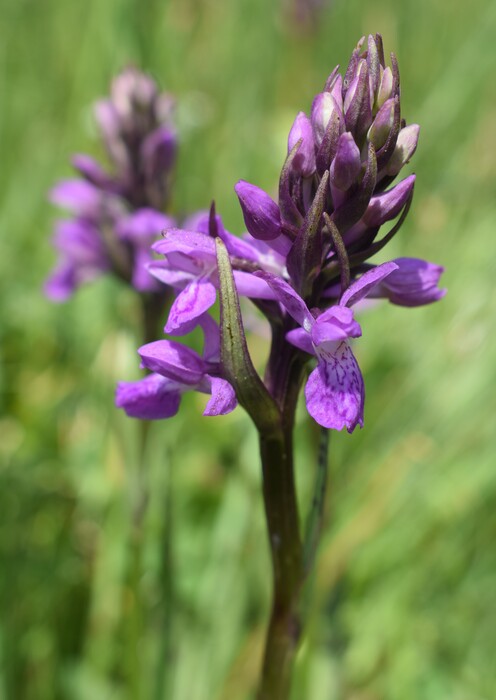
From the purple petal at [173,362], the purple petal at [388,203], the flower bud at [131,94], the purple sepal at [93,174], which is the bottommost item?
the purple petal at [173,362]

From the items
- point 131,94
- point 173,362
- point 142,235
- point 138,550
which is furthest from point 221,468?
point 173,362

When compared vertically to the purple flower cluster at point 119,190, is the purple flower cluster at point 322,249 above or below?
below

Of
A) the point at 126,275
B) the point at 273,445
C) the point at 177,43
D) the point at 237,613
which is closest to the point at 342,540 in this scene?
the point at 237,613

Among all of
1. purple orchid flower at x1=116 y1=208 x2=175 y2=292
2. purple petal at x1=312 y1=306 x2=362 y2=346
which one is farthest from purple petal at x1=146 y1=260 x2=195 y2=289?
purple orchid flower at x1=116 y1=208 x2=175 y2=292

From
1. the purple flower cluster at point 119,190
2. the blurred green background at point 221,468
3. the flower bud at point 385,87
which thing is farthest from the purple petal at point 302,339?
the purple flower cluster at point 119,190

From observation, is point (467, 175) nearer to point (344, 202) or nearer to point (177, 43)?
point (177, 43)

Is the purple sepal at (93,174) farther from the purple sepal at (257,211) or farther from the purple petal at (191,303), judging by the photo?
the purple sepal at (257,211)

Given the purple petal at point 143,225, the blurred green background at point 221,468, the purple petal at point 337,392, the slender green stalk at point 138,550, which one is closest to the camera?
the purple petal at point 337,392
